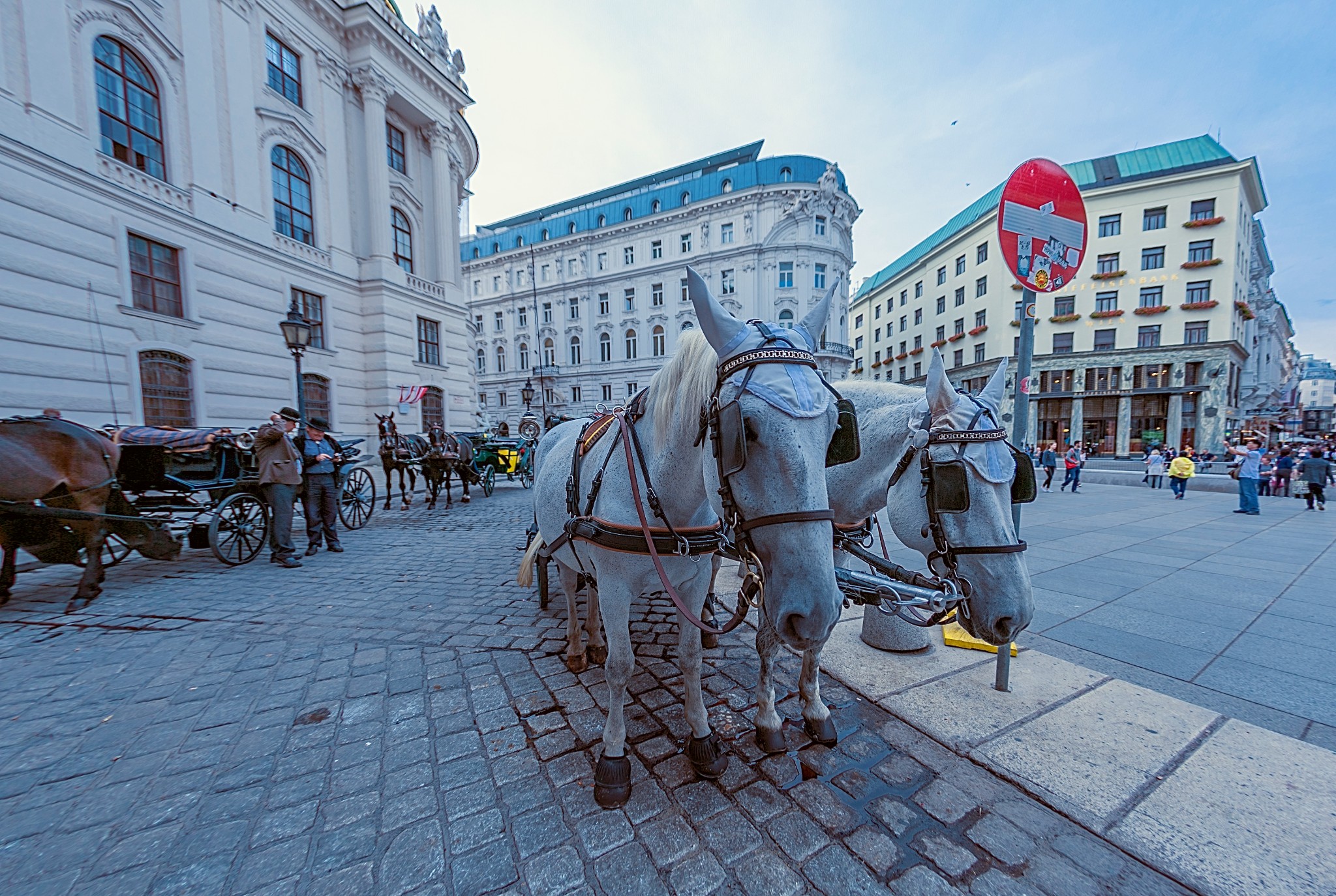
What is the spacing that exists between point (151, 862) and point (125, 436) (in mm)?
6152

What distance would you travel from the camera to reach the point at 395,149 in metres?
17.7

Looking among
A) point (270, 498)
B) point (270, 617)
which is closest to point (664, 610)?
point (270, 617)

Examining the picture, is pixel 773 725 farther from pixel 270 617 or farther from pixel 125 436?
pixel 125 436

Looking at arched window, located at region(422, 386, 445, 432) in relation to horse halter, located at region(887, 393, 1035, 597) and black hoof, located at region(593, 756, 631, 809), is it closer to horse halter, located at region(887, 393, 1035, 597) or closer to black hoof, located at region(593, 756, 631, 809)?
black hoof, located at region(593, 756, 631, 809)

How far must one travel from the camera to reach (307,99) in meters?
14.5

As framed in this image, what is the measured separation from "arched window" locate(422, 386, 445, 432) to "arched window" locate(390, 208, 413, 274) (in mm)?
4708

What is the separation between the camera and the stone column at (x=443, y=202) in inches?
722

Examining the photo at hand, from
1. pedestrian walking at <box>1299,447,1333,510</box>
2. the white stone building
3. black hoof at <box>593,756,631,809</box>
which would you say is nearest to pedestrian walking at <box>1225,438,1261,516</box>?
pedestrian walking at <box>1299,447,1333,510</box>

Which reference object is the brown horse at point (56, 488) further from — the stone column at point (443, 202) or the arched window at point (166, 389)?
the stone column at point (443, 202)

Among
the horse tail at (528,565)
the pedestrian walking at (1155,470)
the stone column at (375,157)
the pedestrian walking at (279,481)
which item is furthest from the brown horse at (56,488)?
the pedestrian walking at (1155,470)

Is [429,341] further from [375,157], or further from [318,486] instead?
[318,486]

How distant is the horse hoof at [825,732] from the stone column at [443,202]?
819 inches

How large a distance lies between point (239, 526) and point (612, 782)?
7018 millimetres

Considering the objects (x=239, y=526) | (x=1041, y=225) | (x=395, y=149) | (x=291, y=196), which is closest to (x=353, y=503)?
(x=239, y=526)
